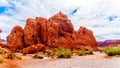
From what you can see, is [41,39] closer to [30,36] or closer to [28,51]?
[30,36]

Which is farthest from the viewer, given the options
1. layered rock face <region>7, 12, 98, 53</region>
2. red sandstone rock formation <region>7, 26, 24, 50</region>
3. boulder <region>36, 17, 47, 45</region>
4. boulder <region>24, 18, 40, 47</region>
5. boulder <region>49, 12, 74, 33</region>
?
boulder <region>49, 12, 74, 33</region>

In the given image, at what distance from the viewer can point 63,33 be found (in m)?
58.9

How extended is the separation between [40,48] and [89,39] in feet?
63.7

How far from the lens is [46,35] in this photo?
5722 centimetres

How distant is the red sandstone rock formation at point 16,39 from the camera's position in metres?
56.6

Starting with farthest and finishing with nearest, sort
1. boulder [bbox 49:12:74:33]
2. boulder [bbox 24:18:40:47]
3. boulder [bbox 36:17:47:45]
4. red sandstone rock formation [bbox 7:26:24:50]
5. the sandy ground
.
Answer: boulder [bbox 49:12:74:33]
boulder [bbox 36:17:47:45]
red sandstone rock formation [bbox 7:26:24:50]
boulder [bbox 24:18:40:47]
the sandy ground

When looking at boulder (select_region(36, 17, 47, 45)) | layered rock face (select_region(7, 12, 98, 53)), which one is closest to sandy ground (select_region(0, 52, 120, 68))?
layered rock face (select_region(7, 12, 98, 53))

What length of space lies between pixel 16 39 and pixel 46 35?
6613 mm

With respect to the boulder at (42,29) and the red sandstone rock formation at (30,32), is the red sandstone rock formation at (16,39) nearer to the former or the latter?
the red sandstone rock formation at (30,32)

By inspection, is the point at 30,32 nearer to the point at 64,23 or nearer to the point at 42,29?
the point at 42,29

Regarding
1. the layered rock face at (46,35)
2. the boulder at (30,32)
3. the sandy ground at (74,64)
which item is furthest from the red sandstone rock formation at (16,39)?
the sandy ground at (74,64)

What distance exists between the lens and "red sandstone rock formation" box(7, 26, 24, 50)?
186ft

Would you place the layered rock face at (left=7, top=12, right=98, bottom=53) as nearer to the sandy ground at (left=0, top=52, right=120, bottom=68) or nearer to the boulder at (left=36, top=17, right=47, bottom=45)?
the boulder at (left=36, top=17, right=47, bottom=45)

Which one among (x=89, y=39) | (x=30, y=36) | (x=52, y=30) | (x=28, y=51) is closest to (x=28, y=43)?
(x=30, y=36)
